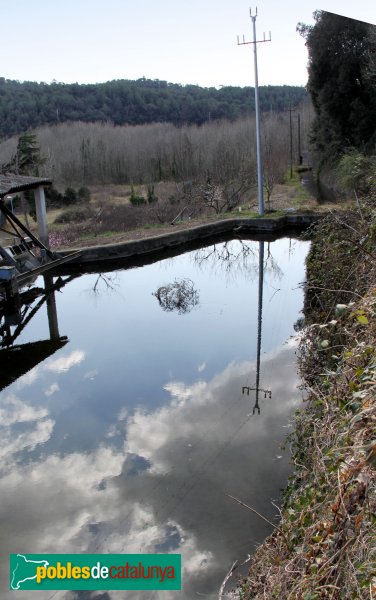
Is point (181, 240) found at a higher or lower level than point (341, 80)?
lower

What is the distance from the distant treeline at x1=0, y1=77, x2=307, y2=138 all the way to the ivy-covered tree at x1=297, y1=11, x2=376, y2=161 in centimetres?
2538

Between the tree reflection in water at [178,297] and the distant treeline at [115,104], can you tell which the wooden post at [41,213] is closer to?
the tree reflection in water at [178,297]

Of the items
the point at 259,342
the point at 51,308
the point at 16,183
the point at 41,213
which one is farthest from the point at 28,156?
the point at 259,342

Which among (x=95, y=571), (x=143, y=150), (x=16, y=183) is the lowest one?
(x=95, y=571)

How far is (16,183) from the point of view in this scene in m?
12.3

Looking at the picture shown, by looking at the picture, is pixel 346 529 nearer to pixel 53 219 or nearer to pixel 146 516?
pixel 146 516

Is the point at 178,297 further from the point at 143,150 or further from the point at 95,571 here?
the point at 143,150

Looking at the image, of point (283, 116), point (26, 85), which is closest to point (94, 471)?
point (283, 116)

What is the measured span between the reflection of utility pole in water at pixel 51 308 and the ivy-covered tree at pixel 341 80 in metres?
12.9

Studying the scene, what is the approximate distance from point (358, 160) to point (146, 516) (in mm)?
13799

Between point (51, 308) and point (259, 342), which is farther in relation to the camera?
point (51, 308)

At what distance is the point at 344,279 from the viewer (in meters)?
6.13

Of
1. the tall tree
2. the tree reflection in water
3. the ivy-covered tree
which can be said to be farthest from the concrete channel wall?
the tall tree

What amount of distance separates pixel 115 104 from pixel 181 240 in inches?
1690
